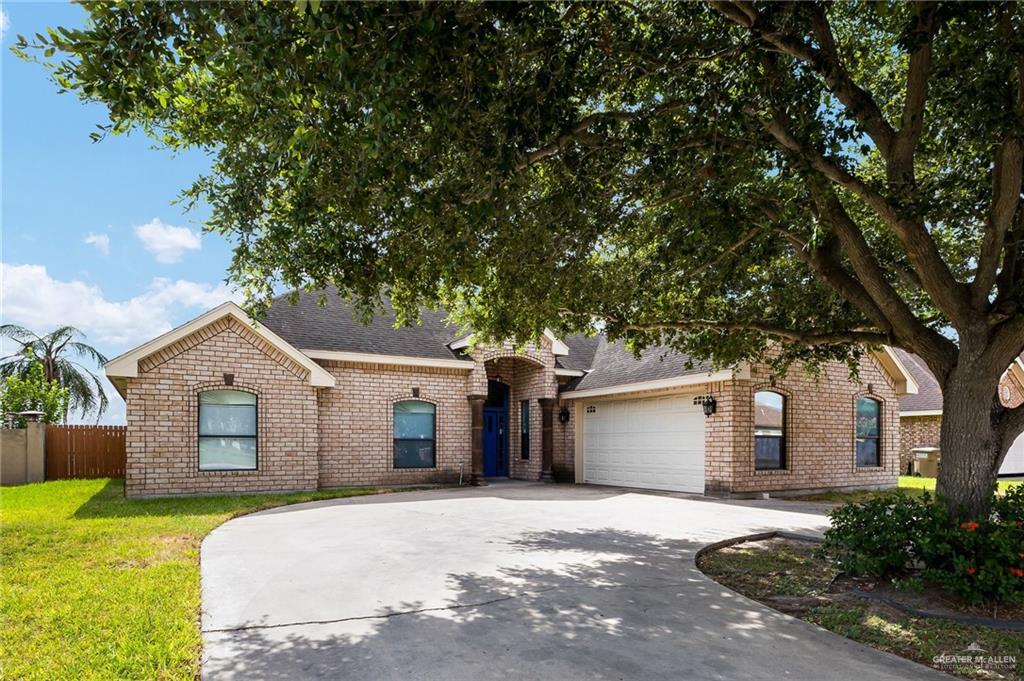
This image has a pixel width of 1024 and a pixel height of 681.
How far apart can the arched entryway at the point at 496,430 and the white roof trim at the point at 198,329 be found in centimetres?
635

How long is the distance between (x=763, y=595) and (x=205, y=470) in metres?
11.8

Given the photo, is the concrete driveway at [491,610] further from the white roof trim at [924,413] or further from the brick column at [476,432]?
the white roof trim at [924,413]

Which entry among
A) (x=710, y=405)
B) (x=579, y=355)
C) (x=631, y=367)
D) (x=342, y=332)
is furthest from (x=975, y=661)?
(x=579, y=355)

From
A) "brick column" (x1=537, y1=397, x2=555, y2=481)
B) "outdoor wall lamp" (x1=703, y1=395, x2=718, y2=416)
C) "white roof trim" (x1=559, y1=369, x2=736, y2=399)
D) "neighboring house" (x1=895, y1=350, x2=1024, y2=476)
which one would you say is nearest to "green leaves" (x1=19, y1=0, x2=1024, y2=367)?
"white roof trim" (x1=559, y1=369, x2=736, y2=399)

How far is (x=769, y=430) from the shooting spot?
1517cm

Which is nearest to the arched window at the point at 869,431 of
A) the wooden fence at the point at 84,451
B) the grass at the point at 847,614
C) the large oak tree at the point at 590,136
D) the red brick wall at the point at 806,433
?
the red brick wall at the point at 806,433

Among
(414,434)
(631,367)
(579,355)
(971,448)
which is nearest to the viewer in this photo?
(971,448)

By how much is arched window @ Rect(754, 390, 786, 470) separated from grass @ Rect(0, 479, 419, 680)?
11111mm

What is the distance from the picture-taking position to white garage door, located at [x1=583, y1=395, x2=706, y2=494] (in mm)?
15344

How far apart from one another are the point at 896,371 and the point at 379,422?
13797 mm

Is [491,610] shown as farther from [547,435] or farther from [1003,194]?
[547,435]

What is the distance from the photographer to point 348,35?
4.26 metres

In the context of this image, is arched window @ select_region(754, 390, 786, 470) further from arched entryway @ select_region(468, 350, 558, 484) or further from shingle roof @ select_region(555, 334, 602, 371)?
arched entryway @ select_region(468, 350, 558, 484)

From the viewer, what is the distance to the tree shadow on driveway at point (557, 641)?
412 cm
